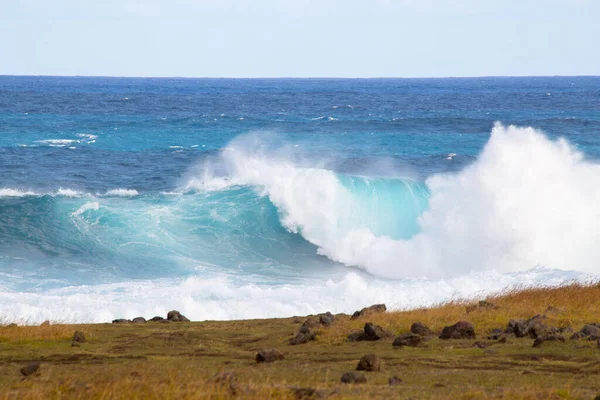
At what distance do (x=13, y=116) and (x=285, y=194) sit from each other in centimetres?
4187

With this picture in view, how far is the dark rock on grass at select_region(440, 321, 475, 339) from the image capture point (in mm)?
10430

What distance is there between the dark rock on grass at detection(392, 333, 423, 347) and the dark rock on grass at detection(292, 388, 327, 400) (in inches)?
130

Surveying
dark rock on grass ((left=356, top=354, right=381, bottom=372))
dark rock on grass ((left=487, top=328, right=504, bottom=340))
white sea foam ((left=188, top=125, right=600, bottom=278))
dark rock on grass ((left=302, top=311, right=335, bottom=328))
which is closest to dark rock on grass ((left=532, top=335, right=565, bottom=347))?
dark rock on grass ((left=487, top=328, right=504, bottom=340))

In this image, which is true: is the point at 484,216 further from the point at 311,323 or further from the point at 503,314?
the point at 311,323

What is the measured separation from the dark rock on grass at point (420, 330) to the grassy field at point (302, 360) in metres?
0.36

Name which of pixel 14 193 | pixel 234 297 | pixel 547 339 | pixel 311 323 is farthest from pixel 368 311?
pixel 14 193

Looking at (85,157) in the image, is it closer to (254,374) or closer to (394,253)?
(394,253)

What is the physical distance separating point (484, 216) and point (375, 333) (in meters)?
14.9

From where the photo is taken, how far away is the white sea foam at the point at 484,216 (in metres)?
23.5

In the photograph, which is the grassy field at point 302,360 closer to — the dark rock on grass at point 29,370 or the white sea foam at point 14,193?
the dark rock on grass at point 29,370

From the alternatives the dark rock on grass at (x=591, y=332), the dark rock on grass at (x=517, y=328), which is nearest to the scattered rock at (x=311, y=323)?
the dark rock on grass at (x=517, y=328)

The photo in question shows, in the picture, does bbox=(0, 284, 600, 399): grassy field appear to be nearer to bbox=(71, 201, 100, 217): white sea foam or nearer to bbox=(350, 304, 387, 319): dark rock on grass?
bbox=(350, 304, 387, 319): dark rock on grass

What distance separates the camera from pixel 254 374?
324 inches

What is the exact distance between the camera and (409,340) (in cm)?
1005
